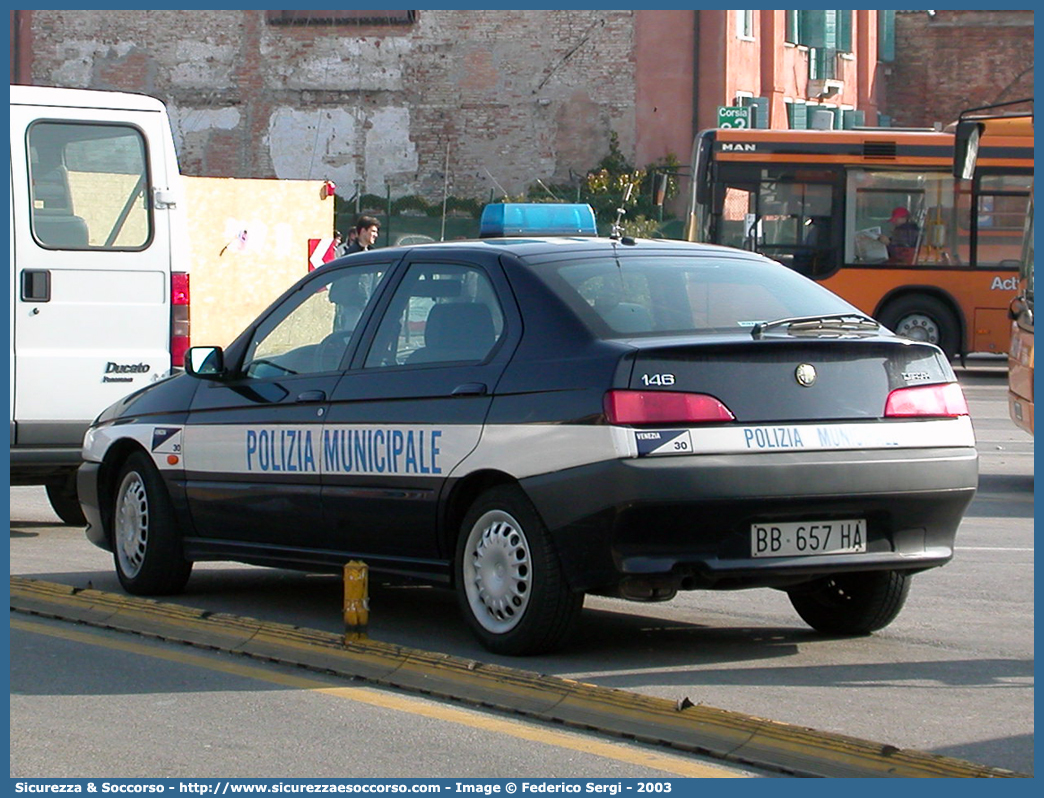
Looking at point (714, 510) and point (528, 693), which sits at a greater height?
point (714, 510)

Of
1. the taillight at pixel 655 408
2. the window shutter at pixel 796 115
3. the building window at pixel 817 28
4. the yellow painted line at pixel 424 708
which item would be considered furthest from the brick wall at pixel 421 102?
the taillight at pixel 655 408

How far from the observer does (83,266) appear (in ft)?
34.1

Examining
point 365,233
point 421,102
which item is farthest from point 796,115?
point 365,233

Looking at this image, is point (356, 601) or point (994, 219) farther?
point (994, 219)

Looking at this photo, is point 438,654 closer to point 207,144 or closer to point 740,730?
point 740,730

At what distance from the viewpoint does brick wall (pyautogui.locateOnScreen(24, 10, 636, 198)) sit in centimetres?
4197

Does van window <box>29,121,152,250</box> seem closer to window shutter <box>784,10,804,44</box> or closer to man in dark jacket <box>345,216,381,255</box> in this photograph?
man in dark jacket <box>345,216,381,255</box>

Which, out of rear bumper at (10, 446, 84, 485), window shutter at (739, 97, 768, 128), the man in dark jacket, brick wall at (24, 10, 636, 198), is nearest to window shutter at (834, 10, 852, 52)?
window shutter at (739, 97, 768, 128)

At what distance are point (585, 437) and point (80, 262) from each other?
16.7 feet

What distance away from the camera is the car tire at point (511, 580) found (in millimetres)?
6477

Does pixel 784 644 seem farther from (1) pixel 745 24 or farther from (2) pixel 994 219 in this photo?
(1) pixel 745 24

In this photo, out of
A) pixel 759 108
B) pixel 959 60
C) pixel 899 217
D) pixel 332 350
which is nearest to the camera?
pixel 332 350

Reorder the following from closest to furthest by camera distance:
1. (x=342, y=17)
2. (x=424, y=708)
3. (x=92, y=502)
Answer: (x=424, y=708), (x=92, y=502), (x=342, y=17)
